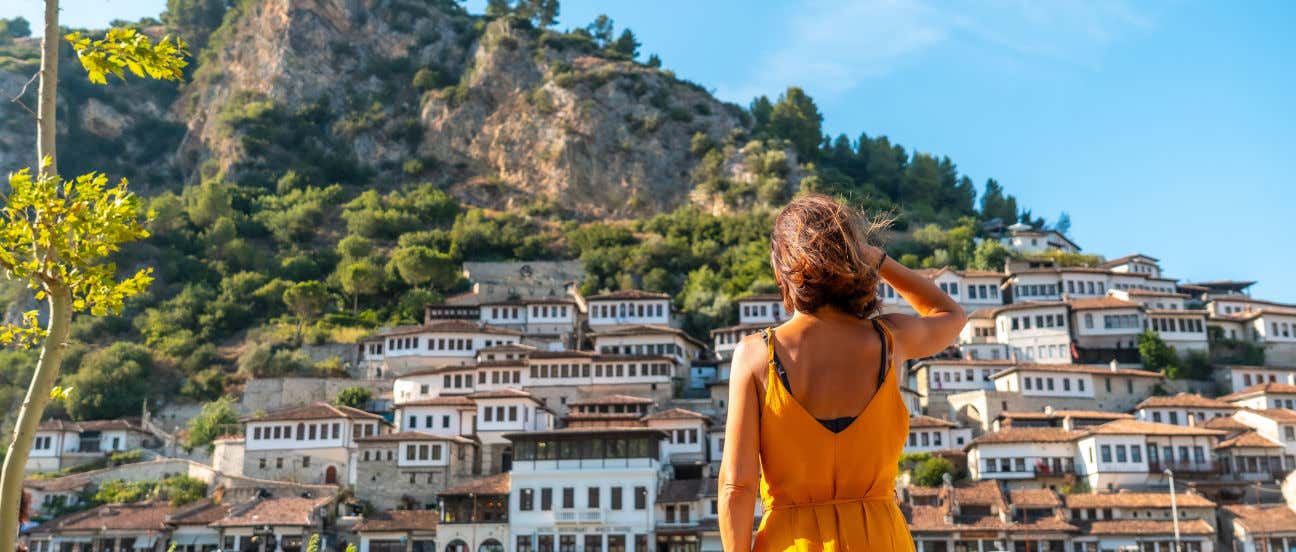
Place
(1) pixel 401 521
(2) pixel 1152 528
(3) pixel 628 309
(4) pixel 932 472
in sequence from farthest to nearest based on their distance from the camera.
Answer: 1. (3) pixel 628 309
2. (4) pixel 932 472
3. (1) pixel 401 521
4. (2) pixel 1152 528

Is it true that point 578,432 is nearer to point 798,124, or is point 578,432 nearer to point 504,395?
point 504,395

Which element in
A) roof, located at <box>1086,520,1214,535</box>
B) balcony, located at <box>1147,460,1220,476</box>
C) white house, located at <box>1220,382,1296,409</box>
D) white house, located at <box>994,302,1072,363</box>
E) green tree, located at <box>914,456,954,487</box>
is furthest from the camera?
white house, located at <box>994,302,1072,363</box>

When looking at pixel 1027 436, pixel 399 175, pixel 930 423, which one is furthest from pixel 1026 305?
pixel 399 175

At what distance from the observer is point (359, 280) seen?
234 ft

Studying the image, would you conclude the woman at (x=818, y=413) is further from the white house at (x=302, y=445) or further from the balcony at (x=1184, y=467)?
the white house at (x=302, y=445)

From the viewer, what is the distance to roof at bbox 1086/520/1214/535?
39438 mm

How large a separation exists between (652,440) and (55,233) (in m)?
37.0

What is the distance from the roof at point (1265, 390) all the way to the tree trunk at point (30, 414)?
53.4m

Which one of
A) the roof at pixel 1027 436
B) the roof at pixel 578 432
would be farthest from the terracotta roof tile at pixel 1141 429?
the roof at pixel 578 432

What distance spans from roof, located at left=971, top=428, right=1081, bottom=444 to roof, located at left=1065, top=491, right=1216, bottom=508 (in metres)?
3.49

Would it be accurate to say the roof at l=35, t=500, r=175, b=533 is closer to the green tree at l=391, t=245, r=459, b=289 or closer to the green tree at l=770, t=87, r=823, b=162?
the green tree at l=391, t=245, r=459, b=289

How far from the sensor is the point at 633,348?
5694 cm

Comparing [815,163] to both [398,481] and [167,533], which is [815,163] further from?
[167,533]

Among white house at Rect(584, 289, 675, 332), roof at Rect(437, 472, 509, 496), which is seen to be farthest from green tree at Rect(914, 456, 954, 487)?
white house at Rect(584, 289, 675, 332)
